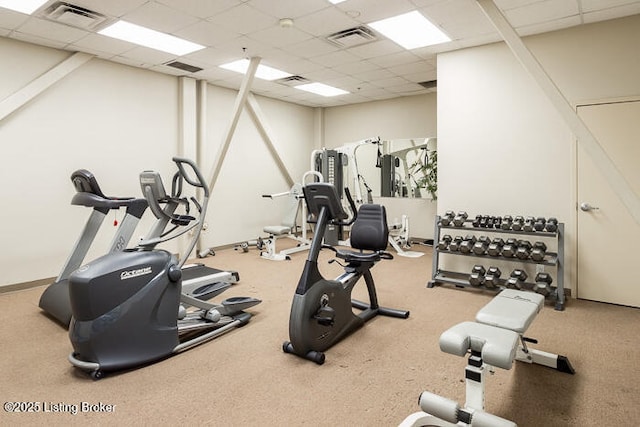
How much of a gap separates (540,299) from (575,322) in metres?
1.29

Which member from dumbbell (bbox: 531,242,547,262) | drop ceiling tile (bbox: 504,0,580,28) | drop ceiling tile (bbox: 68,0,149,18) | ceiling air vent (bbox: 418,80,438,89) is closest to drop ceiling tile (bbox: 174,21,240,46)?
drop ceiling tile (bbox: 68,0,149,18)

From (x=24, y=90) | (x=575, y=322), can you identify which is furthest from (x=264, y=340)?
(x=24, y=90)

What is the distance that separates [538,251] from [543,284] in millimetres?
326

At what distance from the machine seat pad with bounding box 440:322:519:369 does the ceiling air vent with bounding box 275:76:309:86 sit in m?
5.10

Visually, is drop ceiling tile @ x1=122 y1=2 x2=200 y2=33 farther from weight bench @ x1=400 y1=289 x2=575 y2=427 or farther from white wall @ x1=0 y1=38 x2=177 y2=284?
weight bench @ x1=400 y1=289 x2=575 y2=427

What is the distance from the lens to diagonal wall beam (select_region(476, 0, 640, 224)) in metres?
2.61

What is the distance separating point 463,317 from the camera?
3494mm

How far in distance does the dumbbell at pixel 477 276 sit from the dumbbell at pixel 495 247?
0.20 metres

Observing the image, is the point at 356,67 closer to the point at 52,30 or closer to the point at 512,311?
the point at 52,30

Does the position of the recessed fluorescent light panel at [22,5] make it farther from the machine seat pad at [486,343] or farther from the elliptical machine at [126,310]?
the machine seat pad at [486,343]

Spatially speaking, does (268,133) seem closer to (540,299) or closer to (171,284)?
(171,284)

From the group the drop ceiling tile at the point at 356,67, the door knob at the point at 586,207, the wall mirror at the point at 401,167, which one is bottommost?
the door knob at the point at 586,207

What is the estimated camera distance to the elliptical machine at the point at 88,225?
3246 millimetres


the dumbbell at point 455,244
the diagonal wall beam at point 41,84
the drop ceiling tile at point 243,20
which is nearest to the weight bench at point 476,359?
the dumbbell at point 455,244
